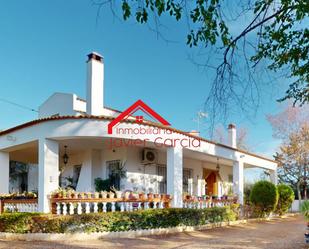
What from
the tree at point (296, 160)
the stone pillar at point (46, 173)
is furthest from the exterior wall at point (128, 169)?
the tree at point (296, 160)

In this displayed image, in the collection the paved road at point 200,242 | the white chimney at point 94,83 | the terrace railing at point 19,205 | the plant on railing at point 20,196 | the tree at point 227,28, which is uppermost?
the white chimney at point 94,83

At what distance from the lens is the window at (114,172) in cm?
1443

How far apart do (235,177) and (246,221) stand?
6.99ft

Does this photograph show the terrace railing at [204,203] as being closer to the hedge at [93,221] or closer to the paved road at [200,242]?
the hedge at [93,221]

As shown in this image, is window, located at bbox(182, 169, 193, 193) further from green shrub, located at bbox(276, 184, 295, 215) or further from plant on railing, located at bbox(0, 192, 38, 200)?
plant on railing, located at bbox(0, 192, 38, 200)

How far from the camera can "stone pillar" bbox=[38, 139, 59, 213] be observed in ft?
36.4

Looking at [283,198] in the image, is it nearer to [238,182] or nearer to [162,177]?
[238,182]

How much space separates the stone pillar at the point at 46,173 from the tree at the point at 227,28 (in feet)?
23.5

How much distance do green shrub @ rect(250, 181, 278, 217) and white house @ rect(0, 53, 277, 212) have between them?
83cm

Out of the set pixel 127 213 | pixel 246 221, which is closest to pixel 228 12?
pixel 127 213

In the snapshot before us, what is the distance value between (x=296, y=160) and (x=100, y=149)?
54.1 ft

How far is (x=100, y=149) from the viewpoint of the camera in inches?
598

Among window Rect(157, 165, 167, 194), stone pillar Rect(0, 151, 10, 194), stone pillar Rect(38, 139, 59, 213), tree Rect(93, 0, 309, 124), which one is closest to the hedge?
stone pillar Rect(38, 139, 59, 213)

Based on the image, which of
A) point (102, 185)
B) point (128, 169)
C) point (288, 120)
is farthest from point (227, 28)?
point (288, 120)
